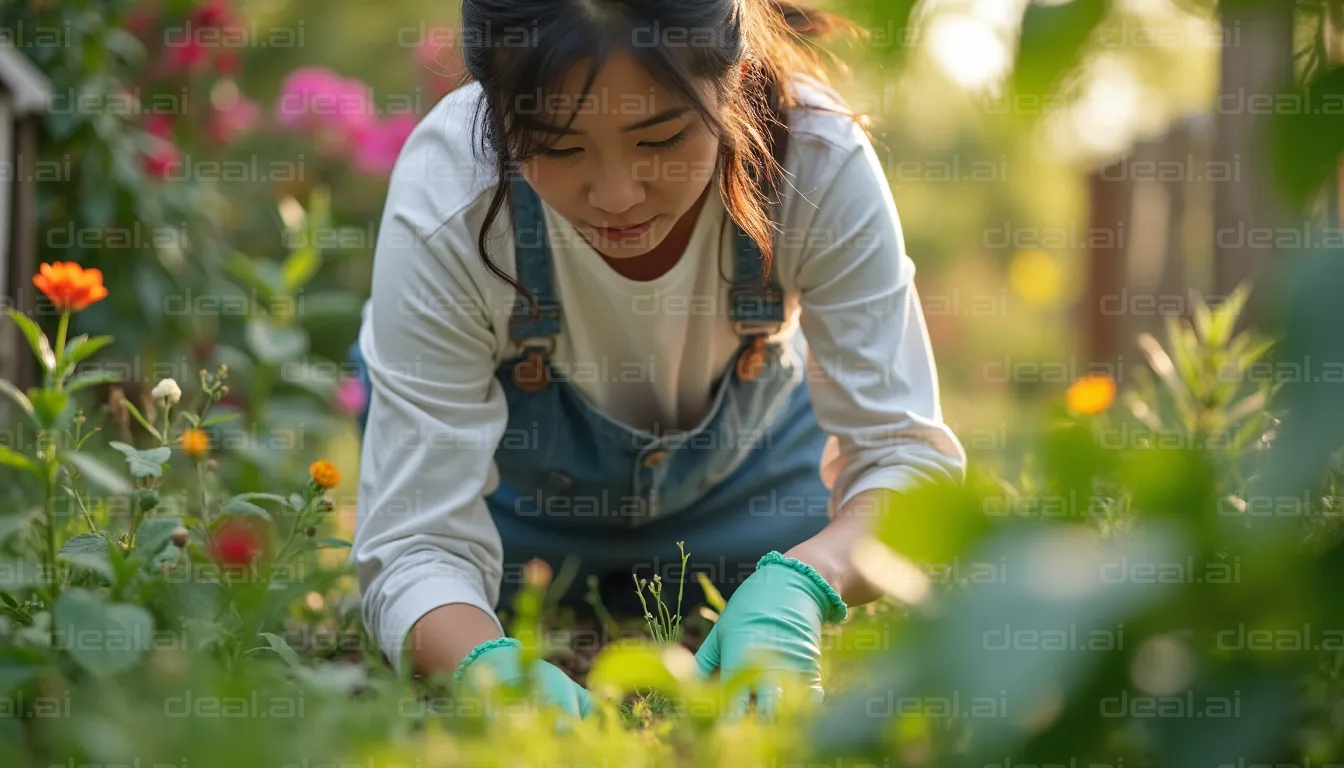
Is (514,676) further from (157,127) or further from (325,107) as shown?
(325,107)

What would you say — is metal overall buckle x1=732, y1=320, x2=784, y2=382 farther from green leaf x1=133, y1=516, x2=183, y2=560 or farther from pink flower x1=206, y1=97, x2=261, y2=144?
pink flower x1=206, y1=97, x2=261, y2=144

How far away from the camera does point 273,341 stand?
2004mm

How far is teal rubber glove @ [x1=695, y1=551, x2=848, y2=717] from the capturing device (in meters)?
1.13

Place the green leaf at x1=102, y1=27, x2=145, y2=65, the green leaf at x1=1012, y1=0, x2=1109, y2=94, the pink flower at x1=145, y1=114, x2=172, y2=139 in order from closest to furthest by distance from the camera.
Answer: the green leaf at x1=1012, y1=0, x2=1109, y2=94, the green leaf at x1=102, y1=27, x2=145, y2=65, the pink flower at x1=145, y1=114, x2=172, y2=139

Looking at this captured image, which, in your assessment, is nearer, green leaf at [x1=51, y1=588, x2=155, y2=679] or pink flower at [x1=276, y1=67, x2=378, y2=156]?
green leaf at [x1=51, y1=588, x2=155, y2=679]

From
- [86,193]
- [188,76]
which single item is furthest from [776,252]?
[188,76]

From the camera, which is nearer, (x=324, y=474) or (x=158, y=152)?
(x=324, y=474)

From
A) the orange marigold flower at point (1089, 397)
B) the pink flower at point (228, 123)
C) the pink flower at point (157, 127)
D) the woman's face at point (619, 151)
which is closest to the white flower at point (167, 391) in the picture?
the woman's face at point (619, 151)

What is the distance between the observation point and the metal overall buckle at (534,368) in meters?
1.55

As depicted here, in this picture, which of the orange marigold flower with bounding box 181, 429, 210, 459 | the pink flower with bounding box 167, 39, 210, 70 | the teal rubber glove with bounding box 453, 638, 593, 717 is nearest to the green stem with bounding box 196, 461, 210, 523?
the orange marigold flower with bounding box 181, 429, 210, 459

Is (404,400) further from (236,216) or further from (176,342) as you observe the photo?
(236,216)

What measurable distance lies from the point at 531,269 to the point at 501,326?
77mm

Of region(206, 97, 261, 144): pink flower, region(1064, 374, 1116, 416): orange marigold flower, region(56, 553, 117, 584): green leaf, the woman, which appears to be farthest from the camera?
region(206, 97, 261, 144): pink flower

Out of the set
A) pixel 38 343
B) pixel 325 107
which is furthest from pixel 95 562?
pixel 325 107
